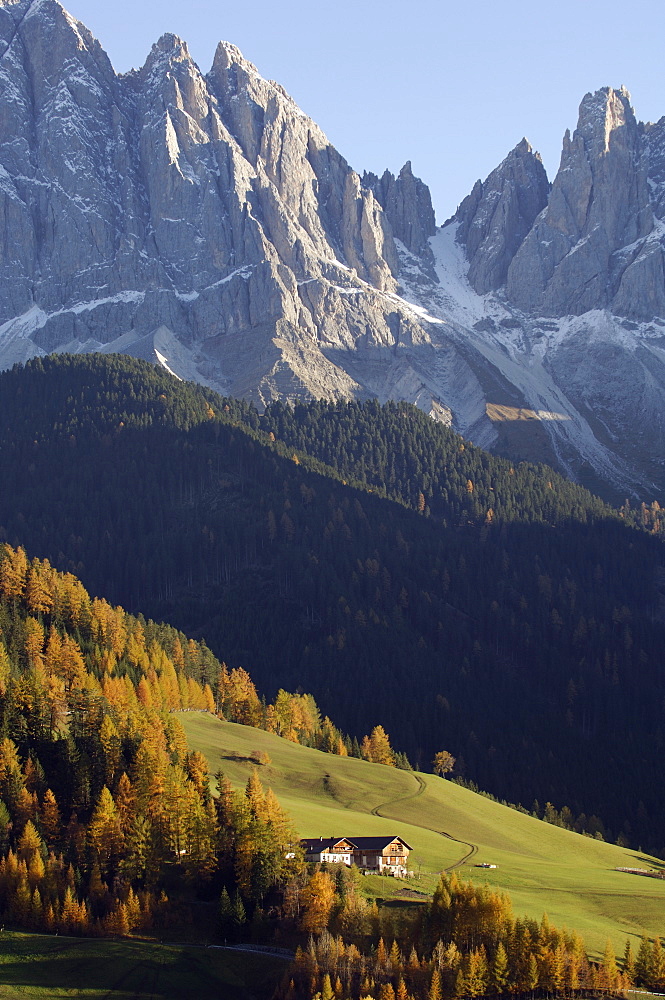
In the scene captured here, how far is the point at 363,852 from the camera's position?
365 ft

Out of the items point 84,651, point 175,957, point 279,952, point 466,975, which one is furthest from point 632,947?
point 84,651

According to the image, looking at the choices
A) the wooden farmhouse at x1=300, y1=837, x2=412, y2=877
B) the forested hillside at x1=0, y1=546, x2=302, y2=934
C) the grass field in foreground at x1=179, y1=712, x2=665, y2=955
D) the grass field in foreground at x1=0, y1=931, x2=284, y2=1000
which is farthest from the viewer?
the grass field in foreground at x1=179, y1=712, x2=665, y2=955

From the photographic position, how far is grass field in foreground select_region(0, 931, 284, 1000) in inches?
3661

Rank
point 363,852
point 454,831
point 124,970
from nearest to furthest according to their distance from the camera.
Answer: point 124,970, point 363,852, point 454,831

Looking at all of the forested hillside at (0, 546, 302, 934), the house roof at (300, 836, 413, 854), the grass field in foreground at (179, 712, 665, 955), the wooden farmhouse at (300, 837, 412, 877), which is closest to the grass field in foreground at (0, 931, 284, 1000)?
the forested hillside at (0, 546, 302, 934)

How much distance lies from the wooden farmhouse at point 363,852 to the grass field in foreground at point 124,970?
44.7 ft

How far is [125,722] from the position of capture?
121 m

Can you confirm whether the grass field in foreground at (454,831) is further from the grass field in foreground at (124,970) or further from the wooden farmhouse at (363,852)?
the grass field in foreground at (124,970)

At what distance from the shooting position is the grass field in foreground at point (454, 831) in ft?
360

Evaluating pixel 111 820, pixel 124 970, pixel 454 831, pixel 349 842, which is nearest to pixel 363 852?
pixel 349 842

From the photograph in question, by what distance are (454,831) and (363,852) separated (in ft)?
90.4

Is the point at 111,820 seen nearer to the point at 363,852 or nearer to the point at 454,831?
the point at 363,852

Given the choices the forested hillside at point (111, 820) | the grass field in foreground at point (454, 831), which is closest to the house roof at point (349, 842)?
the forested hillside at point (111, 820)

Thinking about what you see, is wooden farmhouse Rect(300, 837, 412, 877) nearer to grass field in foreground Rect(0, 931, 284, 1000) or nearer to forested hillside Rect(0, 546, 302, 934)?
forested hillside Rect(0, 546, 302, 934)
